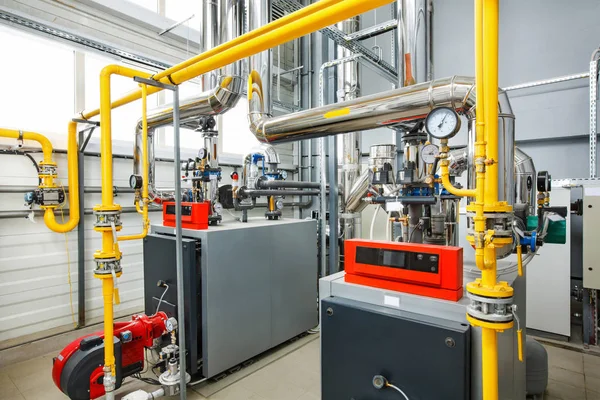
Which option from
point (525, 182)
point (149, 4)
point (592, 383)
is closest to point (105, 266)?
point (525, 182)

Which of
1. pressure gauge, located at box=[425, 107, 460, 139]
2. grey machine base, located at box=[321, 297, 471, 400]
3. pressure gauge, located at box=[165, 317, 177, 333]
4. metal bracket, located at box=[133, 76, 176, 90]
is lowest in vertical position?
pressure gauge, located at box=[165, 317, 177, 333]

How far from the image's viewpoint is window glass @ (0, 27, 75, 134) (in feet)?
8.73

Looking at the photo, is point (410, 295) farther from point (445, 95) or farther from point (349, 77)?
point (349, 77)

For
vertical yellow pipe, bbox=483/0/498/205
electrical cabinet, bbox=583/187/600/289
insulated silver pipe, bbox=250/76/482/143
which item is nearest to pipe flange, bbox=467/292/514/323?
vertical yellow pipe, bbox=483/0/498/205

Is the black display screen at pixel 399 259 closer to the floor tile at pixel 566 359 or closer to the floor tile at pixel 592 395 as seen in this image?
the floor tile at pixel 592 395

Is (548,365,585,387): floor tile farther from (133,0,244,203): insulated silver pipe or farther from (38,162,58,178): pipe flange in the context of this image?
(38,162,58,178): pipe flange

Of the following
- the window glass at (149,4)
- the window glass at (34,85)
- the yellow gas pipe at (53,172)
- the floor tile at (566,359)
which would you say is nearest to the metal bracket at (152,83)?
the yellow gas pipe at (53,172)

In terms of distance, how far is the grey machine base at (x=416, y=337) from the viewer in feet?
3.18

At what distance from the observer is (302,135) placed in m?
2.09

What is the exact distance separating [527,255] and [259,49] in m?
1.29

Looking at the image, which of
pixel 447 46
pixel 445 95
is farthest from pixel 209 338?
pixel 447 46

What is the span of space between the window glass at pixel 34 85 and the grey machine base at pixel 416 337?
2.77 meters

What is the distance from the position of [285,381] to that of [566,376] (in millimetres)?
1775

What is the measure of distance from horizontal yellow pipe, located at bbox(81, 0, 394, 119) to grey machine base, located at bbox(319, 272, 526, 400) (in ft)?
2.96
